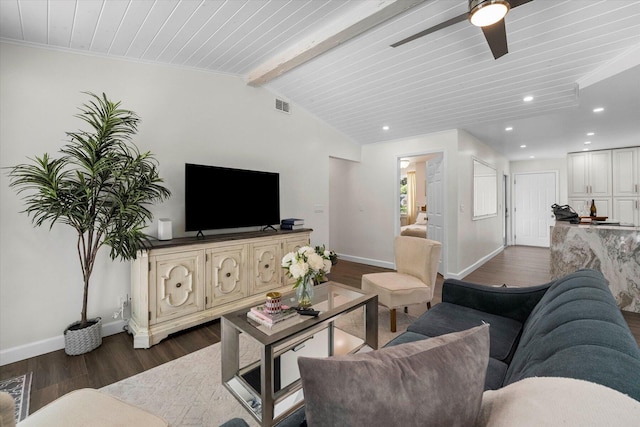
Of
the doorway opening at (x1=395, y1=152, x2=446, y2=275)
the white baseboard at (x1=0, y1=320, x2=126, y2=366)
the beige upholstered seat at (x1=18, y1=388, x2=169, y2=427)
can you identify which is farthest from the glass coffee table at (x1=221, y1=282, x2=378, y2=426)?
the doorway opening at (x1=395, y1=152, x2=446, y2=275)

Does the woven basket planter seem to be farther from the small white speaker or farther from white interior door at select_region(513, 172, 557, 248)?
white interior door at select_region(513, 172, 557, 248)

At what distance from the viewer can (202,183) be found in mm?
2949

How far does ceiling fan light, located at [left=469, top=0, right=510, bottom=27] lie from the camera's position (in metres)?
1.52

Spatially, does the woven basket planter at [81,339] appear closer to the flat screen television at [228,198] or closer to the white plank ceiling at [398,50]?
the flat screen television at [228,198]

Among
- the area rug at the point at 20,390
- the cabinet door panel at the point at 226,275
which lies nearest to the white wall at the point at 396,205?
the cabinet door panel at the point at 226,275

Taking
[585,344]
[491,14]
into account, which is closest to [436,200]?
[491,14]

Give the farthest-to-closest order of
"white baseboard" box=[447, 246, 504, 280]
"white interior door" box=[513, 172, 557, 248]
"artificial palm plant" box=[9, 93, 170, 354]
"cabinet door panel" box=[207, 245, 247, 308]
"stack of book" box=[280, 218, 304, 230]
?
"white interior door" box=[513, 172, 557, 248], "white baseboard" box=[447, 246, 504, 280], "stack of book" box=[280, 218, 304, 230], "cabinet door panel" box=[207, 245, 247, 308], "artificial palm plant" box=[9, 93, 170, 354]

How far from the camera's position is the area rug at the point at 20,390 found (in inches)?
65.7

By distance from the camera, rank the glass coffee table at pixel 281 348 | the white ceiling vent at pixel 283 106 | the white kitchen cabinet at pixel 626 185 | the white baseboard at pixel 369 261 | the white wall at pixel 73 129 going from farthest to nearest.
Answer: the white kitchen cabinet at pixel 626 185 → the white baseboard at pixel 369 261 → the white ceiling vent at pixel 283 106 → the white wall at pixel 73 129 → the glass coffee table at pixel 281 348

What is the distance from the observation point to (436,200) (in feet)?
15.9

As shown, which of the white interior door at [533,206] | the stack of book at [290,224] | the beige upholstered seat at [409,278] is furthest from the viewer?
the white interior door at [533,206]

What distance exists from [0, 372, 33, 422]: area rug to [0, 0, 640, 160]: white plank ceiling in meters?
2.60

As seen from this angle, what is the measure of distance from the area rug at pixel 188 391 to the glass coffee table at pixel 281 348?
143 millimetres

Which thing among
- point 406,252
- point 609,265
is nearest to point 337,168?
point 406,252
